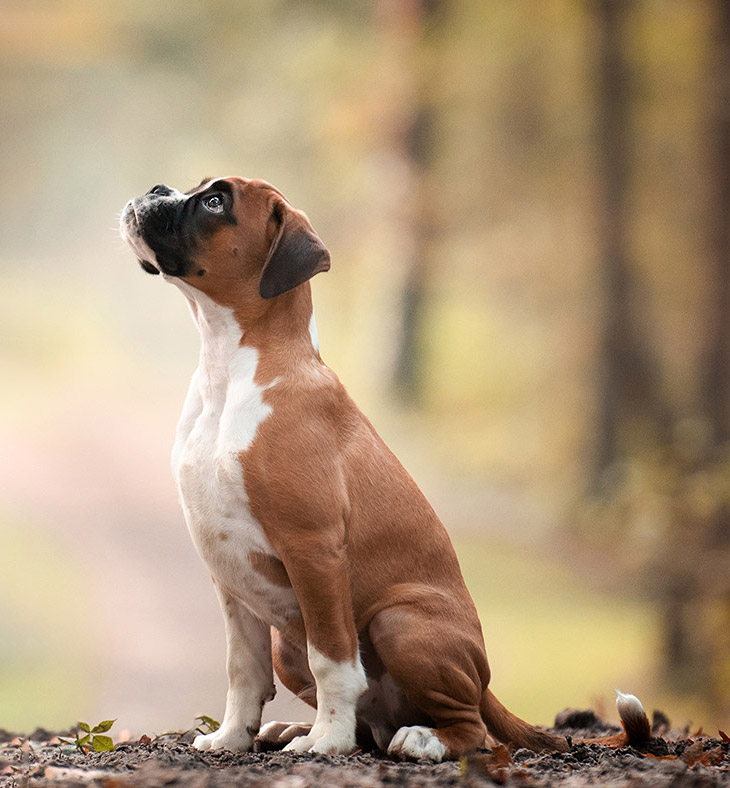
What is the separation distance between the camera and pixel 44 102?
7824 millimetres

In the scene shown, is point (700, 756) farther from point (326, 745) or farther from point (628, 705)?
point (326, 745)

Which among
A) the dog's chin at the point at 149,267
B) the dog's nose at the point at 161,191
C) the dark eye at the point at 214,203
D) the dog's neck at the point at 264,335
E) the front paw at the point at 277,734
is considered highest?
the dog's nose at the point at 161,191

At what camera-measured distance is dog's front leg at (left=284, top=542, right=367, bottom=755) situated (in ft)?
10.4

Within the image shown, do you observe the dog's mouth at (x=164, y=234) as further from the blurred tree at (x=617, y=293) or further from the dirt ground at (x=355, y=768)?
the blurred tree at (x=617, y=293)

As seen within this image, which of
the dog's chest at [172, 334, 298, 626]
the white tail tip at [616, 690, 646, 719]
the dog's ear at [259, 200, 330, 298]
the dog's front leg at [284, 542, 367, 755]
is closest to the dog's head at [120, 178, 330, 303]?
the dog's ear at [259, 200, 330, 298]

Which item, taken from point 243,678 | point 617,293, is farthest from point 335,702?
point 617,293

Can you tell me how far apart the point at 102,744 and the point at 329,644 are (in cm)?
104

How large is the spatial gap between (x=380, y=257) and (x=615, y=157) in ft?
7.13

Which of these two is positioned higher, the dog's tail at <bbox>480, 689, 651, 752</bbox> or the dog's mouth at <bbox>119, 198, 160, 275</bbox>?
the dog's mouth at <bbox>119, 198, 160, 275</bbox>

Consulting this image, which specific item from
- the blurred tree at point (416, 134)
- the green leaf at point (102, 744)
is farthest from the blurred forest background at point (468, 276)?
the green leaf at point (102, 744)

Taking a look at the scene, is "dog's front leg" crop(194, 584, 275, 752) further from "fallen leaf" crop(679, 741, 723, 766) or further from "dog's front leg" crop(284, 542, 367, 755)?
"fallen leaf" crop(679, 741, 723, 766)

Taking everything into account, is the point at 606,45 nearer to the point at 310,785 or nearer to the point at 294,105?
the point at 294,105

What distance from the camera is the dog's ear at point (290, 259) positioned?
11.0ft

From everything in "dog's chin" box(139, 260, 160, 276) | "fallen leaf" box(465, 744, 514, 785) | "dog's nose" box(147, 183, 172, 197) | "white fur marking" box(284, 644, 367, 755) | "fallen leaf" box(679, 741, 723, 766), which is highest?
"dog's nose" box(147, 183, 172, 197)
